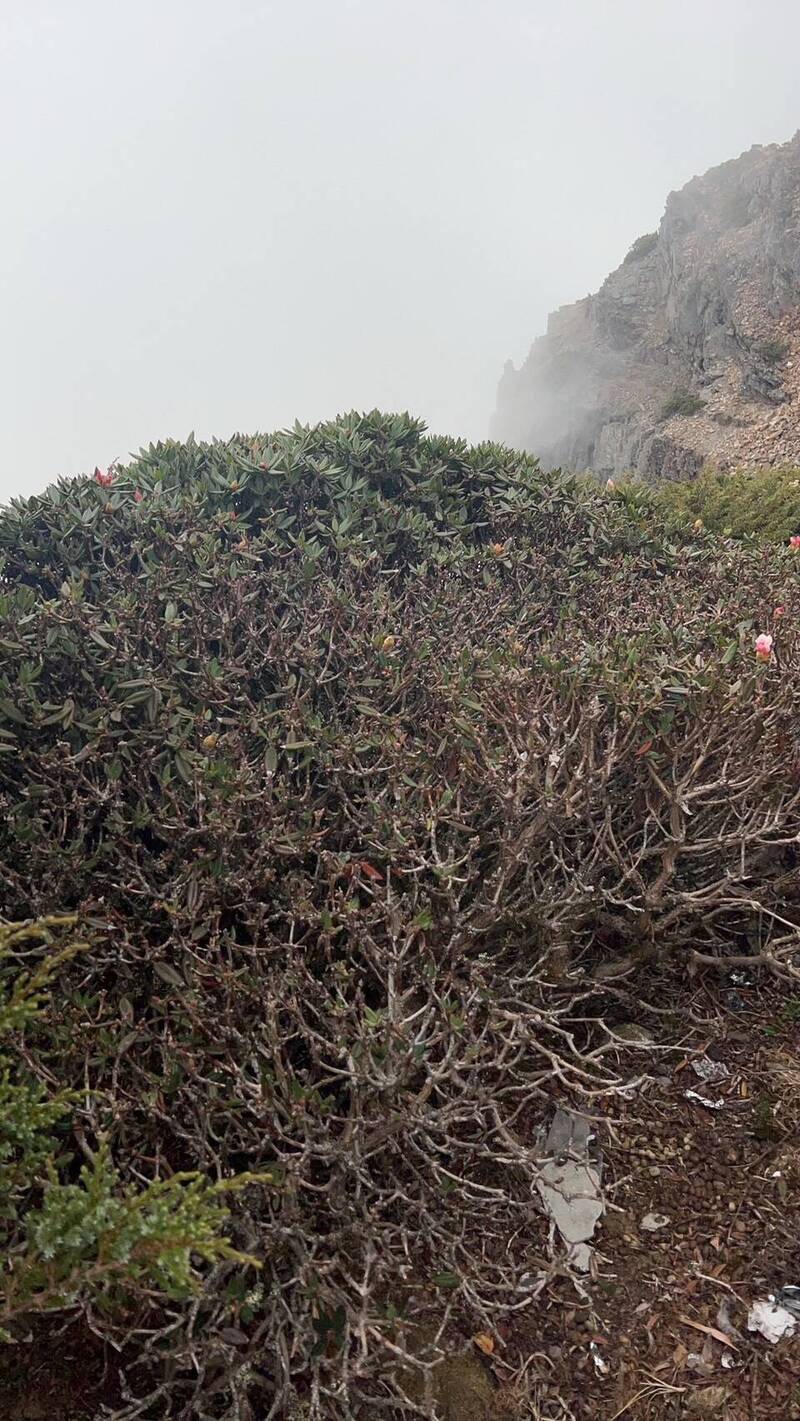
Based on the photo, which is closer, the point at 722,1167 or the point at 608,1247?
the point at 608,1247

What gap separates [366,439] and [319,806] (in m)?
3.04

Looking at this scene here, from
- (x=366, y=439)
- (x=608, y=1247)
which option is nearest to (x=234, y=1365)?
(x=608, y=1247)

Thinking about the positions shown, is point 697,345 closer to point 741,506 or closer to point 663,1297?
point 741,506

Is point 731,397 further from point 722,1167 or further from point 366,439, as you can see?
point 722,1167

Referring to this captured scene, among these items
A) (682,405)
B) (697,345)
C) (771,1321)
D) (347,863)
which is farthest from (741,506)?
(697,345)

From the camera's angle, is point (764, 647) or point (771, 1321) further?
point (764, 647)

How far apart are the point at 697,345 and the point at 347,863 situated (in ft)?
111

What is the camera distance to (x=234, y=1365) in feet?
6.00

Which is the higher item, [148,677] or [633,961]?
[148,677]

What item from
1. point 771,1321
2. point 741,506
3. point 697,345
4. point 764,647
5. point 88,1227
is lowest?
point 771,1321

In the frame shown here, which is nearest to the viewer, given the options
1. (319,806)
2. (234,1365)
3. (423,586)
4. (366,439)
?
(234,1365)

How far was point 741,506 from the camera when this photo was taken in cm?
788

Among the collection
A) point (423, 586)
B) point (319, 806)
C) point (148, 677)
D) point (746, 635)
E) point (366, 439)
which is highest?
point (366, 439)

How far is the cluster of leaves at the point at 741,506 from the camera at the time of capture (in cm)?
709
